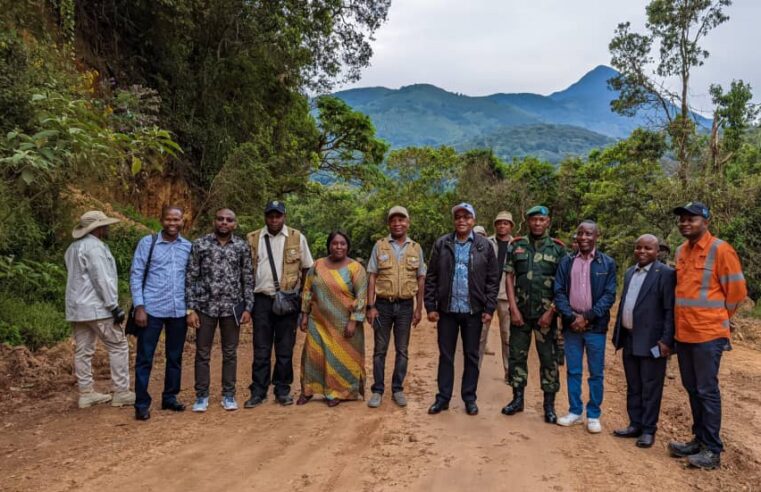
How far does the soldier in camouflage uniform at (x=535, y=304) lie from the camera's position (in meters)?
4.81

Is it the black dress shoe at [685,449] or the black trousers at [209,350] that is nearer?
the black dress shoe at [685,449]

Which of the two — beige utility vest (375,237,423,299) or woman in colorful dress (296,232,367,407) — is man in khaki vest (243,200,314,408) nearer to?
woman in colorful dress (296,232,367,407)

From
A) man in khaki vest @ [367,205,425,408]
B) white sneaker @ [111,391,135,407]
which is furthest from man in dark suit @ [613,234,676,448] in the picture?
white sneaker @ [111,391,135,407]

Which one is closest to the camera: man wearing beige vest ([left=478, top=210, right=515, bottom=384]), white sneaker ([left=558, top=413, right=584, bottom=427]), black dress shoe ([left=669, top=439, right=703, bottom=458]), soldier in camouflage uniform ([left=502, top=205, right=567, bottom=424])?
black dress shoe ([left=669, top=439, right=703, bottom=458])

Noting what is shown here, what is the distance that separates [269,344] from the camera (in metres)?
5.20

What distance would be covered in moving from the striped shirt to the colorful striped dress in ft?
3.82

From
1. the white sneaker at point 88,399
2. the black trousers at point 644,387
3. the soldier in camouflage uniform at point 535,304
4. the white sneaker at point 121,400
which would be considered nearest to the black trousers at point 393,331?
the soldier in camouflage uniform at point 535,304

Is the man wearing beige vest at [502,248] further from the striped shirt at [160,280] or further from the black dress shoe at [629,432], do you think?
the striped shirt at [160,280]

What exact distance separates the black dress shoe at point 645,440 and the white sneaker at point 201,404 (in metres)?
3.81

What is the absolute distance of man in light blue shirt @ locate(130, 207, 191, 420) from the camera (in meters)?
4.73

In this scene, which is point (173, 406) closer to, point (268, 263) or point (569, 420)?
point (268, 263)

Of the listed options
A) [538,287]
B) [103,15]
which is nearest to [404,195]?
[103,15]

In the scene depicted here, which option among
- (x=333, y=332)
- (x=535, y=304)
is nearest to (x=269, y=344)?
(x=333, y=332)

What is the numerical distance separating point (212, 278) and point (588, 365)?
3505 mm
